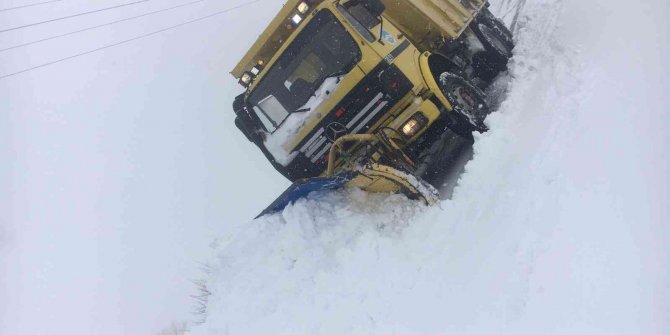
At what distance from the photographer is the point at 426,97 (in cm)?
638

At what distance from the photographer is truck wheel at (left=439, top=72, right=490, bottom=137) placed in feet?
20.8

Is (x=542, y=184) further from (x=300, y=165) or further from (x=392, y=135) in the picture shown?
(x=300, y=165)

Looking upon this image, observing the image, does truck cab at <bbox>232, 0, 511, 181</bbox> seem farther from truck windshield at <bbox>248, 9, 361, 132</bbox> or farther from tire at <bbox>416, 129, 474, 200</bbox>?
tire at <bbox>416, 129, 474, 200</bbox>

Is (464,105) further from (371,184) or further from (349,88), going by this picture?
(371,184)

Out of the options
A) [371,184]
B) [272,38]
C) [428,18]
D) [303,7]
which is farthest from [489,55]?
[371,184]

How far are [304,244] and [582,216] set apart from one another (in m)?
2.78

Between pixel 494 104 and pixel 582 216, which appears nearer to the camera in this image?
pixel 582 216

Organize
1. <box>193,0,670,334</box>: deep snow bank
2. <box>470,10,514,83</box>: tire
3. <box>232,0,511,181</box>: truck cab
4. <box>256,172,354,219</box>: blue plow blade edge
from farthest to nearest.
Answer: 1. <box>470,10,514,83</box>: tire
2. <box>232,0,511,181</box>: truck cab
3. <box>256,172,354,219</box>: blue plow blade edge
4. <box>193,0,670,334</box>: deep snow bank

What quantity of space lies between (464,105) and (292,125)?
Answer: 6.55 feet

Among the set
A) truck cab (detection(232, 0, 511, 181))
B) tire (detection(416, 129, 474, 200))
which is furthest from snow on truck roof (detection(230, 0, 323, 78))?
tire (detection(416, 129, 474, 200))

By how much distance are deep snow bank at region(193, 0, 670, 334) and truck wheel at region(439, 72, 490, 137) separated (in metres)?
0.31

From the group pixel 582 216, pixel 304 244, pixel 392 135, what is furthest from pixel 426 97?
pixel 582 216

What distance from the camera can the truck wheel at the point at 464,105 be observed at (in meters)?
6.34

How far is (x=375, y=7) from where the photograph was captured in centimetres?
640
